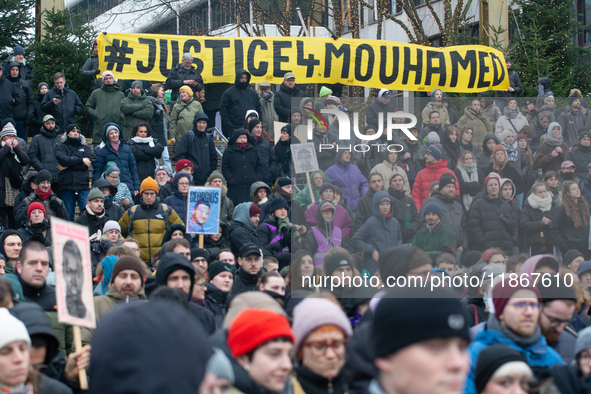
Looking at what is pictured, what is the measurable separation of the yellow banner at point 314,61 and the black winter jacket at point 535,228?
7.98 metres

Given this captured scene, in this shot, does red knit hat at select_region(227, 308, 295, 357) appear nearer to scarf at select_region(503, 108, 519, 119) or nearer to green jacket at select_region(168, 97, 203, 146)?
scarf at select_region(503, 108, 519, 119)

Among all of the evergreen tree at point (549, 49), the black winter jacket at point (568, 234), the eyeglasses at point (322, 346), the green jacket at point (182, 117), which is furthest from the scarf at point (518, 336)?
the evergreen tree at point (549, 49)

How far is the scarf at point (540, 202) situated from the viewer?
23.5ft

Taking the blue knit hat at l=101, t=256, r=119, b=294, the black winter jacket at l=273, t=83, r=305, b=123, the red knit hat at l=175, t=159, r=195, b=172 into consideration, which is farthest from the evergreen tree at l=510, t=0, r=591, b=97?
the blue knit hat at l=101, t=256, r=119, b=294

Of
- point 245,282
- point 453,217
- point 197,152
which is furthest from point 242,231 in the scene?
point 197,152

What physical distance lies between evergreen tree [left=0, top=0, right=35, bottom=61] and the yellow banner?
3.98m

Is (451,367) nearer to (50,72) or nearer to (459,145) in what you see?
(459,145)

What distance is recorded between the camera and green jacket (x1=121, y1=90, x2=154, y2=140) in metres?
12.3

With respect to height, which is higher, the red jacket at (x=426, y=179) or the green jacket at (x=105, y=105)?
the green jacket at (x=105, y=105)

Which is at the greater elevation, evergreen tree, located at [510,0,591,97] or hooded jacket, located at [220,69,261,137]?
evergreen tree, located at [510,0,591,97]

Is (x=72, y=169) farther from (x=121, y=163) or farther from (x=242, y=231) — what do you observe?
(x=242, y=231)

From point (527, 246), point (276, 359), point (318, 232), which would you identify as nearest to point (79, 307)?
point (276, 359)

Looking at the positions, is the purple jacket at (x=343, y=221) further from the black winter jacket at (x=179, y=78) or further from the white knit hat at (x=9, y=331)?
the black winter jacket at (x=179, y=78)

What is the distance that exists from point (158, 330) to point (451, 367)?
726 millimetres
